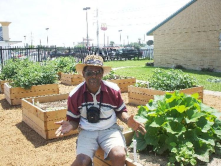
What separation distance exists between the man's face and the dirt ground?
1.11 meters

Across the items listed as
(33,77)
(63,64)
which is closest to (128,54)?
(63,64)

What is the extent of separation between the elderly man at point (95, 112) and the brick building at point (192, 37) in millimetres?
16561

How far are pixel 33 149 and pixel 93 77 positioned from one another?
7.70 feet

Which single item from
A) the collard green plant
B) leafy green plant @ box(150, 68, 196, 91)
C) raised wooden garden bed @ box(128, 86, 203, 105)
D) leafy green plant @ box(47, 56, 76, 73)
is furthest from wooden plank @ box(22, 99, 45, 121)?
leafy green plant @ box(47, 56, 76, 73)

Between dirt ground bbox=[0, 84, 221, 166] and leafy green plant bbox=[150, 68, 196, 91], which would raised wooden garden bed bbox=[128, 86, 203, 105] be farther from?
dirt ground bbox=[0, 84, 221, 166]

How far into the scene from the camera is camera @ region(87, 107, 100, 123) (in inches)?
121

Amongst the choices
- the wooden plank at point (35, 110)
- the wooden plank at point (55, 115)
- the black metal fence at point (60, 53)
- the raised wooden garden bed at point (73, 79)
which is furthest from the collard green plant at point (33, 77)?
the black metal fence at point (60, 53)

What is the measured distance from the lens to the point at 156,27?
23516 mm

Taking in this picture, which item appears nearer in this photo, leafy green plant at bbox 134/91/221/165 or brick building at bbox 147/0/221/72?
leafy green plant at bbox 134/91/221/165

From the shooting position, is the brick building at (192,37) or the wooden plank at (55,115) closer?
the wooden plank at (55,115)

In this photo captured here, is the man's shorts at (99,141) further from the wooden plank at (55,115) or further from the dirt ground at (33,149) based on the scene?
the wooden plank at (55,115)

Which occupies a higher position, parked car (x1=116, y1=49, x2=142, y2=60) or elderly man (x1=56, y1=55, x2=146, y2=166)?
parked car (x1=116, y1=49, x2=142, y2=60)

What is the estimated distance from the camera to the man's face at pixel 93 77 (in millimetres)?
3143

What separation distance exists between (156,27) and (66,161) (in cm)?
2101
